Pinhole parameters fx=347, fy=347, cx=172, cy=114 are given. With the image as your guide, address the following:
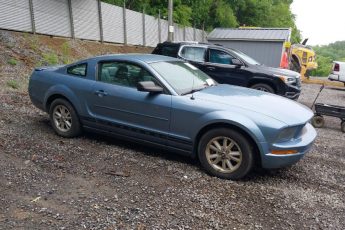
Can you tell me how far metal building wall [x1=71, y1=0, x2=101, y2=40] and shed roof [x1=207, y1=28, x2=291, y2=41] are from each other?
24.6ft

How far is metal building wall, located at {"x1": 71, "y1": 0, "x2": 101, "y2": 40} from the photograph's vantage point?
15.6m

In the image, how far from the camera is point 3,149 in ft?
16.7

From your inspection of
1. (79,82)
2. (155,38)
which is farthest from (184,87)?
(155,38)

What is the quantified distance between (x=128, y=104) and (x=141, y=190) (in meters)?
1.50

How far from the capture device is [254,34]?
20547 millimetres

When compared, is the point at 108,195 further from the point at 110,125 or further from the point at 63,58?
the point at 63,58

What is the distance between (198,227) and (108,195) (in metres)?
1.14

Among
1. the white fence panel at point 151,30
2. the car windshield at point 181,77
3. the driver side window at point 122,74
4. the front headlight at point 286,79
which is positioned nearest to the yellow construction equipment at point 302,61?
the white fence panel at point 151,30

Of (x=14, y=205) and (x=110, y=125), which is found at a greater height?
(x=110, y=125)

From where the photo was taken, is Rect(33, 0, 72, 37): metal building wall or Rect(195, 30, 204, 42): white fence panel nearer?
Rect(33, 0, 72, 37): metal building wall

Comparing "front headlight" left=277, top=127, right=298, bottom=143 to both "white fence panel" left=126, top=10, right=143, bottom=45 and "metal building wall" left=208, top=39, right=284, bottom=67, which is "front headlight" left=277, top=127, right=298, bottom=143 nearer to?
"metal building wall" left=208, top=39, right=284, bottom=67

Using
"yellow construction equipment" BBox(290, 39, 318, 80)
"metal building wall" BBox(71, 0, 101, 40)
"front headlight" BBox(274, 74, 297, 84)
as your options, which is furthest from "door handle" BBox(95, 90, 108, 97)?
"yellow construction equipment" BBox(290, 39, 318, 80)

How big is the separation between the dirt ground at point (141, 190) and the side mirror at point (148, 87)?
3.37 feet

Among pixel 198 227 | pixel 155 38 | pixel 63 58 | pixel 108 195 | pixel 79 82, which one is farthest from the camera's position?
pixel 155 38
